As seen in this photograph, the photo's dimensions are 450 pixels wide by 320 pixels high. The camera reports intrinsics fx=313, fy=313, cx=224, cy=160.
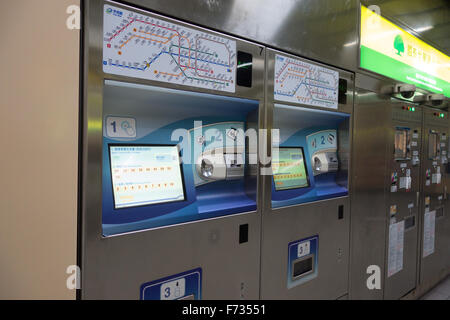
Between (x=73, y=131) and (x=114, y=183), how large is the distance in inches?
10.3

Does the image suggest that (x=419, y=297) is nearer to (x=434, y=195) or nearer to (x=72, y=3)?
(x=434, y=195)

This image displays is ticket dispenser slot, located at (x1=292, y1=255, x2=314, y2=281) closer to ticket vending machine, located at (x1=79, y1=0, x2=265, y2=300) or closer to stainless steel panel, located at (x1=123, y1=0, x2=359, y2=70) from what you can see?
ticket vending machine, located at (x1=79, y1=0, x2=265, y2=300)

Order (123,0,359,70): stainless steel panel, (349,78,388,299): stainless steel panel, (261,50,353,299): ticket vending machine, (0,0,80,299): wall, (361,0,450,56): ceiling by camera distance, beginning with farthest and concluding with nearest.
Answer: (361,0,450,56): ceiling < (349,78,388,299): stainless steel panel < (261,50,353,299): ticket vending machine < (123,0,359,70): stainless steel panel < (0,0,80,299): wall

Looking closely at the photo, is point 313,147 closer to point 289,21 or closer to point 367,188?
point 367,188

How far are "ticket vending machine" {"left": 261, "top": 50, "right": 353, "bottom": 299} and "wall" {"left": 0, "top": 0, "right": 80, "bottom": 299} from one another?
3.14 ft

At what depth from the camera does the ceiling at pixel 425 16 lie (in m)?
2.55

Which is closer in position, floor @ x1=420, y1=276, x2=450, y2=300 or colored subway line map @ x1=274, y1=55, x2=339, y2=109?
colored subway line map @ x1=274, y1=55, x2=339, y2=109

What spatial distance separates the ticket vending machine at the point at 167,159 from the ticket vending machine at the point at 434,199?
2.31 metres

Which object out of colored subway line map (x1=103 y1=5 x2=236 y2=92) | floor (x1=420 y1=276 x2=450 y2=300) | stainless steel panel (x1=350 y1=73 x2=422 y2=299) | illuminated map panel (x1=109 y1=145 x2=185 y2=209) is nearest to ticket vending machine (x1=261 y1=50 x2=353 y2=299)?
stainless steel panel (x1=350 y1=73 x2=422 y2=299)

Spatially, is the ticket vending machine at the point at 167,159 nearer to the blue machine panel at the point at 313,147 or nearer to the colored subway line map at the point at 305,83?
the colored subway line map at the point at 305,83

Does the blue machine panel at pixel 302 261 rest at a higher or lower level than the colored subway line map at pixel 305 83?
lower

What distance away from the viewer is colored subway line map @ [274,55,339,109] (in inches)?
68.1

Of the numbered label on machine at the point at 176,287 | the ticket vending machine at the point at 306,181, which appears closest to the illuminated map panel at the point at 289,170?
the ticket vending machine at the point at 306,181

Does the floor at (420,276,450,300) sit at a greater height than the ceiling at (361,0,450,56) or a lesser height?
lesser
